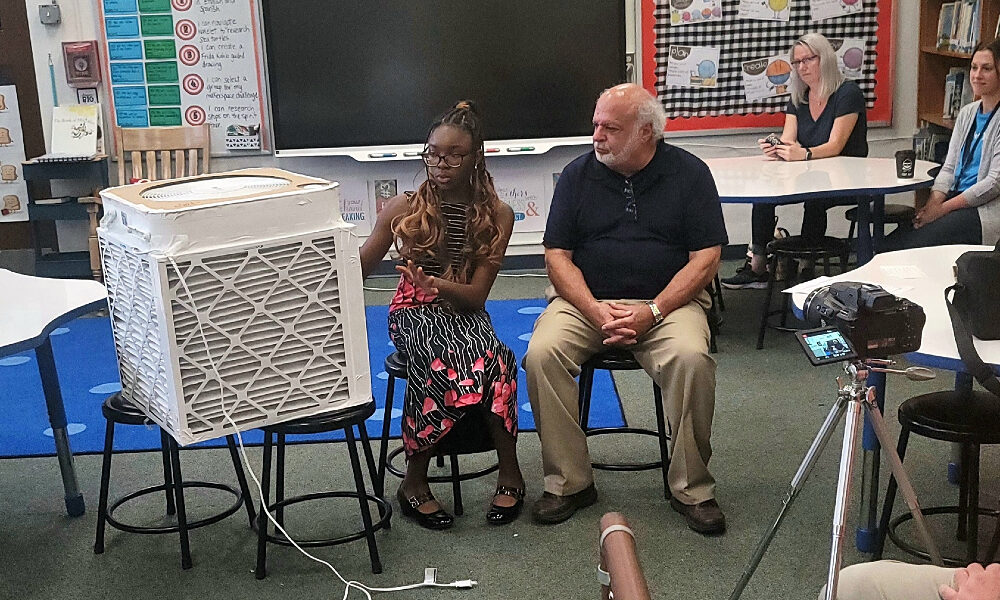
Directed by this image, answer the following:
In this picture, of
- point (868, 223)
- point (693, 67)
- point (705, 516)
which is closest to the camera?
point (705, 516)

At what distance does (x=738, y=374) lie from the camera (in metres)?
4.07

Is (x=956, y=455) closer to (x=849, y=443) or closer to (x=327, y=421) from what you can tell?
(x=849, y=443)

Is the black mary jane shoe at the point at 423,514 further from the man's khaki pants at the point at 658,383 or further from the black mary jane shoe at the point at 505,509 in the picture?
the man's khaki pants at the point at 658,383

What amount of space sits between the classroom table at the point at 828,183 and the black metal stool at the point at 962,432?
1.45 meters

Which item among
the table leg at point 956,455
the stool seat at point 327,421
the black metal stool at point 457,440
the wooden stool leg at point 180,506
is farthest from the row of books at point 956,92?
the wooden stool leg at point 180,506

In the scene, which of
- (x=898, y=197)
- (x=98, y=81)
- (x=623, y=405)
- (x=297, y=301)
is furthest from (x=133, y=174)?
(x=898, y=197)

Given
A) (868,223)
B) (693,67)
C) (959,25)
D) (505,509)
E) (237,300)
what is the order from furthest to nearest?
1. (693,67)
2. (959,25)
3. (868,223)
4. (505,509)
5. (237,300)

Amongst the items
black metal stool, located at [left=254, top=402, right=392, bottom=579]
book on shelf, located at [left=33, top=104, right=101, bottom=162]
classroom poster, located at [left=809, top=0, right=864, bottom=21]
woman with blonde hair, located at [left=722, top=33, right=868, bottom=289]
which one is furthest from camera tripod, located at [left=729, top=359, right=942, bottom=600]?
book on shelf, located at [left=33, top=104, right=101, bottom=162]

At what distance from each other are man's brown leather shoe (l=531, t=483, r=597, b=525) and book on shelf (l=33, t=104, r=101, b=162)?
3.64 m

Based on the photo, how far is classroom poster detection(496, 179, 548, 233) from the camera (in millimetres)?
5820

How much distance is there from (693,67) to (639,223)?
284 centimetres

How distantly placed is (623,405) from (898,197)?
111 inches

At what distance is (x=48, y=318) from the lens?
2.63m

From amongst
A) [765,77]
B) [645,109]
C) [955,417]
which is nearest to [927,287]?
[955,417]
